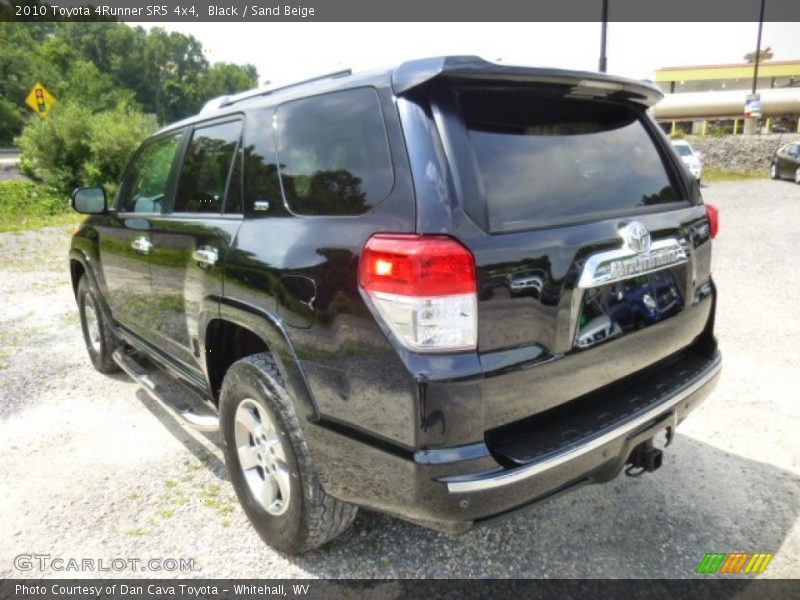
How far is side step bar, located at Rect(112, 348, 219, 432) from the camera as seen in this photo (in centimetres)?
290

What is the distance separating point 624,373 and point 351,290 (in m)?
1.16

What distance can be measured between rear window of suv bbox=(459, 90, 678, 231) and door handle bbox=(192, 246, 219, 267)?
4.44 ft

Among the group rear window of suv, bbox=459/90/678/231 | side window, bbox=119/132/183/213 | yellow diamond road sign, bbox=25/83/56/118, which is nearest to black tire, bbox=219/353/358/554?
rear window of suv, bbox=459/90/678/231

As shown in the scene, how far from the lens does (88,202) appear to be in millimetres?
4184

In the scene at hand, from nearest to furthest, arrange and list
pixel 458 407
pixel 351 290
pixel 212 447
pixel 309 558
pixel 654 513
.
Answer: pixel 458 407, pixel 351 290, pixel 309 558, pixel 654 513, pixel 212 447

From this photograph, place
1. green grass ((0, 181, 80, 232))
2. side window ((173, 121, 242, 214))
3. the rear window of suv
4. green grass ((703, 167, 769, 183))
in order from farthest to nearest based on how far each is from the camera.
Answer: green grass ((703, 167, 769, 183)) < green grass ((0, 181, 80, 232)) < side window ((173, 121, 242, 214)) < the rear window of suv

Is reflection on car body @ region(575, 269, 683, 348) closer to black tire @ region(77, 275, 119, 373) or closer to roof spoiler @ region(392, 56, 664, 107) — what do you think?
roof spoiler @ region(392, 56, 664, 107)

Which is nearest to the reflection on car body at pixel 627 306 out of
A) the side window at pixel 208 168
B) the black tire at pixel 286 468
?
the black tire at pixel 286 468

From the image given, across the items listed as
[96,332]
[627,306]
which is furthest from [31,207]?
[627,306]

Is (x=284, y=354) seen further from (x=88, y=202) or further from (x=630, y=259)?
(x=88, y=202)

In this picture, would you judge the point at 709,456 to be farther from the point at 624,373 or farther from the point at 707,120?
the point at 707,120

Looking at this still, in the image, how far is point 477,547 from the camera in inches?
103

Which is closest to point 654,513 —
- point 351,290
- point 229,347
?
point 351,290

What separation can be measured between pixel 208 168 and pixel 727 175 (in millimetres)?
28911
